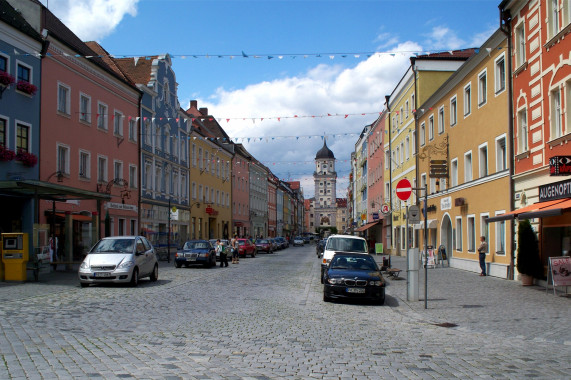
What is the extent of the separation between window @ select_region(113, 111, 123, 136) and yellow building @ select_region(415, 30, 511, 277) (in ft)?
62.5

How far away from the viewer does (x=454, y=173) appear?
30.2m

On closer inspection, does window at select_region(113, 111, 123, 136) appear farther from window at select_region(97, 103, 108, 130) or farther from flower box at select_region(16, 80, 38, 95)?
flower box at select_region(16, 80, 38, 95)

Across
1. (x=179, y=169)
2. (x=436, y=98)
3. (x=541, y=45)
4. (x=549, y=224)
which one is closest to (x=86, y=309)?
(x=549, y=224)

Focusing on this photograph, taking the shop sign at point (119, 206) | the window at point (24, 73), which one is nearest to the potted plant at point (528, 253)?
the window at point (24, 73)

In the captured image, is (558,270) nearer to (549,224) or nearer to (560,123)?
(549,224)

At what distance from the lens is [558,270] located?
1552cm

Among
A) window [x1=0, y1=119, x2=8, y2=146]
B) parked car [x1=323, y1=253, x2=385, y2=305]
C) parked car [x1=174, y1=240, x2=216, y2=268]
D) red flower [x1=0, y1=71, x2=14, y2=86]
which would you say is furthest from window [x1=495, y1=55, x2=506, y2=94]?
window [x1=0, y1=119, x2=8, y2=146]

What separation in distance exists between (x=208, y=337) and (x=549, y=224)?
13.3 metres

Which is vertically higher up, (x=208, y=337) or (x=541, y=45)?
(x=541, y=45)

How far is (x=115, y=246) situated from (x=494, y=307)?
11767 millimetres

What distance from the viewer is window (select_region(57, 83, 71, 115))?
2889 cm

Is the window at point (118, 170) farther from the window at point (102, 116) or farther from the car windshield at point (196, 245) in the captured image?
the car windshield at point (196, 245)

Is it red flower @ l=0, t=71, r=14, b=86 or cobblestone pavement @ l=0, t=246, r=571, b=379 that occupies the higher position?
red flower @ l=0, t=71, r=14, b=86

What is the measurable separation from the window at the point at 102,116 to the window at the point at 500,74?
853 inches
